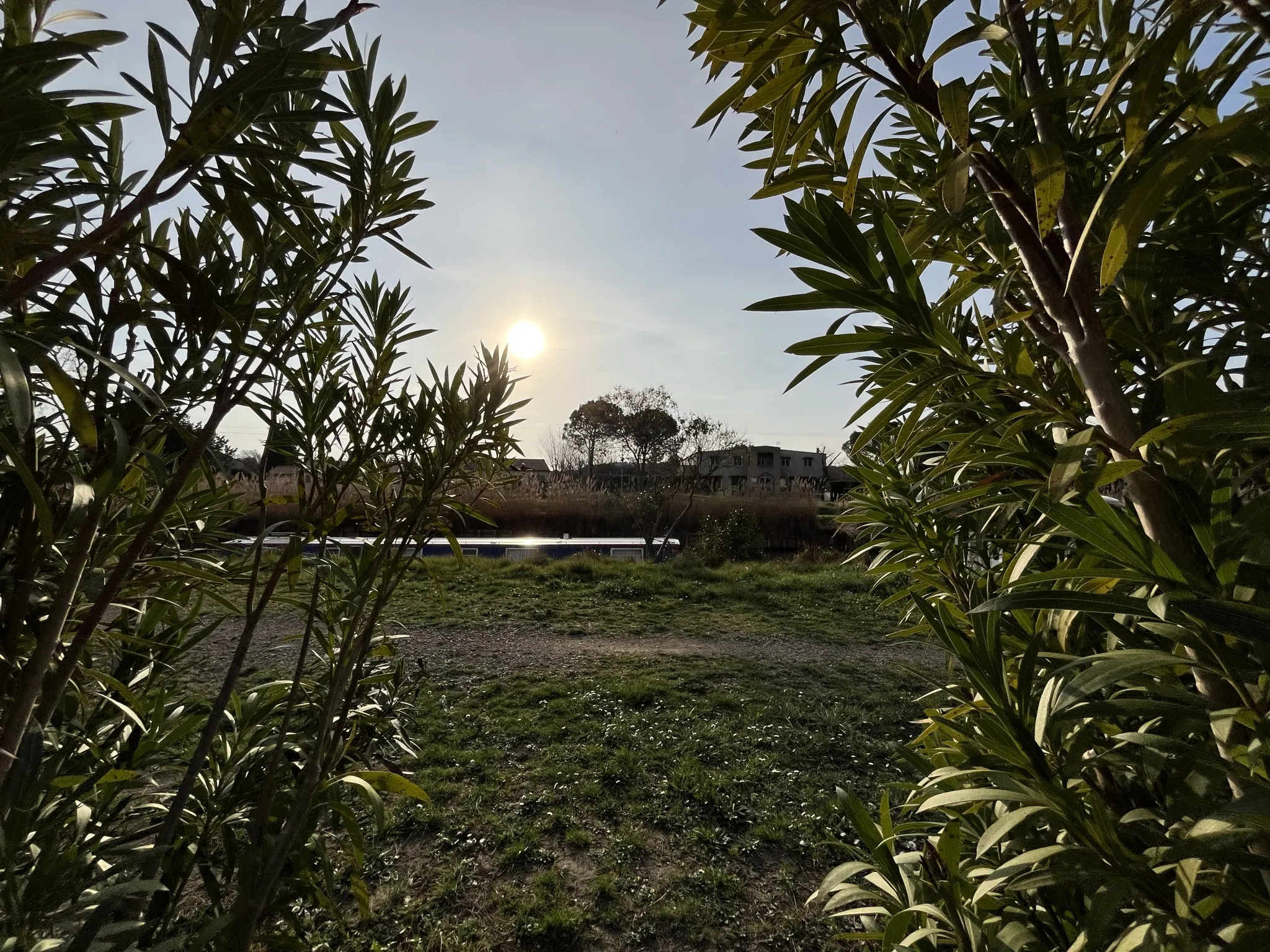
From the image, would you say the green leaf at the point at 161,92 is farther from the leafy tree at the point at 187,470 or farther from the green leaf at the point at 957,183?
the green leaf at the point at 957,183

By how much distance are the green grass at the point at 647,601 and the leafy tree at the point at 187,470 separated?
18.0 feet

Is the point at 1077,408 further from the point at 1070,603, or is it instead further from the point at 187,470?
the point at 187,470

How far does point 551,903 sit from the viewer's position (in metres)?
2.80

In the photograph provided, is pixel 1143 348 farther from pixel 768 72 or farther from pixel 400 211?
pixel 400 211

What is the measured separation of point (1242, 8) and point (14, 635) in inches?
50.9

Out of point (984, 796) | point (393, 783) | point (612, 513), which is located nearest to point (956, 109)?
point (984, 796)

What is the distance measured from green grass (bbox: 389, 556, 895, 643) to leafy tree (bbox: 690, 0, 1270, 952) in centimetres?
638

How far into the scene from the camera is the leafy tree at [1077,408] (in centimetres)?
48

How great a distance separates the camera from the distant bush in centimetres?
1340

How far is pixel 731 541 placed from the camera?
552 inches

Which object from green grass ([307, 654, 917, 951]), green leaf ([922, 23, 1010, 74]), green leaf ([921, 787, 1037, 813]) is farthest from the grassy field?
green leaf ([922, 23, 1010, 74])

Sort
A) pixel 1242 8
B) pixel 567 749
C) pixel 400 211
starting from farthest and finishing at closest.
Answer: pixel 567 749 → pixel 400 211 → pixel 1242 8

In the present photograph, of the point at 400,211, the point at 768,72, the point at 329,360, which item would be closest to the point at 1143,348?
the point at 768,72

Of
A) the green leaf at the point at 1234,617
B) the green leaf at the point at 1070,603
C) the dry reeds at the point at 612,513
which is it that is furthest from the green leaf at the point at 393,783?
the dry reeds at the point at 612,513
